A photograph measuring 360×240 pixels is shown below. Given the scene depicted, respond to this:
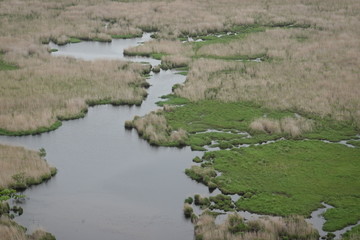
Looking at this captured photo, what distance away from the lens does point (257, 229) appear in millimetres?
29078

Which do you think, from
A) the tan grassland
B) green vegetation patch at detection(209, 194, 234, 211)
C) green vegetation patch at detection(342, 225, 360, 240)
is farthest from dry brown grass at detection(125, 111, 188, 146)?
green vegetation patch at detection(342, 225, 360, 240)

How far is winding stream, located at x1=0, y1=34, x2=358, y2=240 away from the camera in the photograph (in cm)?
2991

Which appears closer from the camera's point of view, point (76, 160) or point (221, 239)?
point (221, 239)

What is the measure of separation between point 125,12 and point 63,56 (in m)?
24.2

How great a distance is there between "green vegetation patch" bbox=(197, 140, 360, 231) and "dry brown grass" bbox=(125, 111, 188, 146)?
11.6 ft

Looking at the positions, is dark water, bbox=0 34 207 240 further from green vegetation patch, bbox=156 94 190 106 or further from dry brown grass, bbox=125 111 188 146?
green vegetation patch, bbox=156 94 190 106

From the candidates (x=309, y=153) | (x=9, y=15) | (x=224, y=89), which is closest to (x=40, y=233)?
(x=309, y=153)

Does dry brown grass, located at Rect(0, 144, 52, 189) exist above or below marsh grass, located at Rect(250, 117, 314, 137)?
below

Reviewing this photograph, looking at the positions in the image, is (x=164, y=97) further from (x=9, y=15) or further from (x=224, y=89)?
(x=9, y=15)

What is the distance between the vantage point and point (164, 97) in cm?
4969

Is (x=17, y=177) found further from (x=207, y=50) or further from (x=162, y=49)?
(x=207, y=50)

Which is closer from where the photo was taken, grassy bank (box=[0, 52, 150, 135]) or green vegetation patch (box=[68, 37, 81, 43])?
grassy bank (box=[0, 52, 150, 135])

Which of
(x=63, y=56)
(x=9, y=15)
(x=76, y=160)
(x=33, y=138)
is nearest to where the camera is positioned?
(x=76, y=160)

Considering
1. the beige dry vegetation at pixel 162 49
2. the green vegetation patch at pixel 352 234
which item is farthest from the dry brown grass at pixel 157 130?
the beige dry vegetation at pixel 162 49
